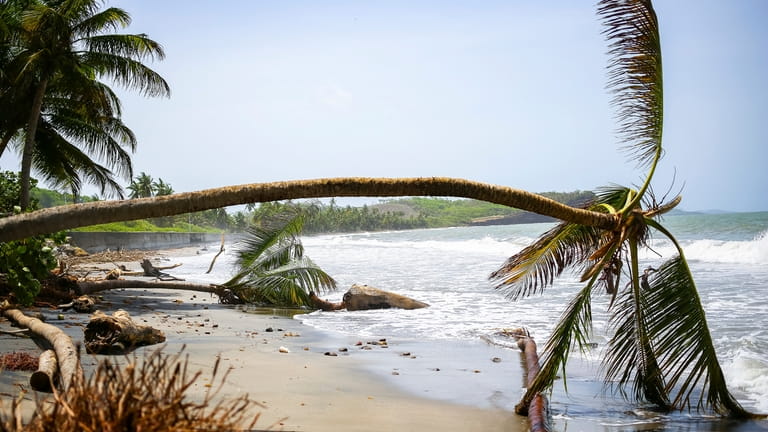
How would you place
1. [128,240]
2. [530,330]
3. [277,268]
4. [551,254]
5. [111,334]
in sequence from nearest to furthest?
1. [551,254]
2. [111,334]
3. [530,330]
4. [277,268]
5. [128,240]

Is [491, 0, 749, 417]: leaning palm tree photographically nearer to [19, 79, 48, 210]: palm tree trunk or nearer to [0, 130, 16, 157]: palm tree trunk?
[19, 79, 48, 210]: palm tree trunk

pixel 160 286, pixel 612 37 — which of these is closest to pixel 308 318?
pixel 160 286

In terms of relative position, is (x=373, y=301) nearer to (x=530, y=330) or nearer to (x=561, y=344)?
(x=530, y=330)

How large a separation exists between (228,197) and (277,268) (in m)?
10.3

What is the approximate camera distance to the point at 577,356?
8602mm

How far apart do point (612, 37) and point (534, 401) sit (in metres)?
3.62

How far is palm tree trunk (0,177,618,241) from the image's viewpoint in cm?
458

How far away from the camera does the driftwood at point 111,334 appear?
6.85m

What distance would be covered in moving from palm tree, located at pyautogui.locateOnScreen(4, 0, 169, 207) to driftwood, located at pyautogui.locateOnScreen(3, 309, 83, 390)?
383 inches

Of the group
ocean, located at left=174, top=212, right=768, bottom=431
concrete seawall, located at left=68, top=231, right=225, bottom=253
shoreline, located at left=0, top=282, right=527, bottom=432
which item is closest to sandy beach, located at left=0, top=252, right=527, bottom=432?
shoreline, located at left=0, top=282, right=527, bottom=432

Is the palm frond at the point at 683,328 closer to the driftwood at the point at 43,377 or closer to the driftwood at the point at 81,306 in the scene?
the driftwood at the point at 43,377

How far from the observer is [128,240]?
44.6 metres

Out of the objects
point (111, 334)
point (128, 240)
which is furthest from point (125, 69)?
point (128, 240)

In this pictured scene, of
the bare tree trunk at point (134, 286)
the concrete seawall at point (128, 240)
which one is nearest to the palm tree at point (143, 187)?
the concrete seawall at point (128, 240)
